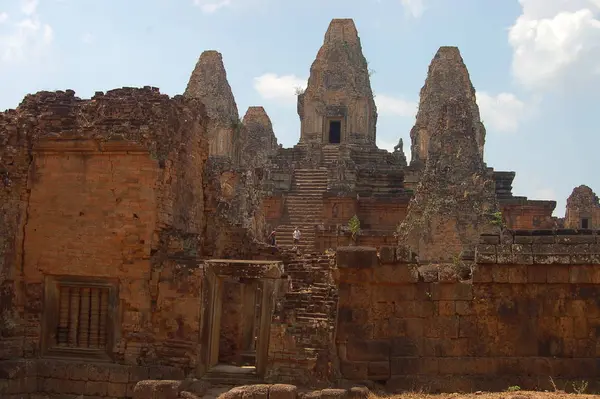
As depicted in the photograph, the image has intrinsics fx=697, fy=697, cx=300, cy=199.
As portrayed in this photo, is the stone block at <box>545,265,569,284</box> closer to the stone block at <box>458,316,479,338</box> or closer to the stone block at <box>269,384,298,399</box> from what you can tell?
the stone block at <box>458,316,479,338</box>

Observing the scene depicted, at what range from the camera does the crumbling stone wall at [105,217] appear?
1246cm

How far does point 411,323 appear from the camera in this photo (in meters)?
11.8

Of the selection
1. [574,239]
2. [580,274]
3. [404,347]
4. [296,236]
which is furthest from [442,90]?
[404,347]

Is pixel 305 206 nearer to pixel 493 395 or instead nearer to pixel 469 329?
pixel 469 329

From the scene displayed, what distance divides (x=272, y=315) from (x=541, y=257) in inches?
181

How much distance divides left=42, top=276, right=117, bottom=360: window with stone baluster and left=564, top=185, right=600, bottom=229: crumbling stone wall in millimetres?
29467

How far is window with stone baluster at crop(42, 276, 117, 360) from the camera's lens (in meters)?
12.6

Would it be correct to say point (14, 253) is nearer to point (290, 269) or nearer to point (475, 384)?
point (290, 269)

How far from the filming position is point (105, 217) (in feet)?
41.9

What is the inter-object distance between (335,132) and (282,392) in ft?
96.8

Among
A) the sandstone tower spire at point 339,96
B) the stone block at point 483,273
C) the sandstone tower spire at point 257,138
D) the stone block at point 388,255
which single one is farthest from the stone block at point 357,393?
the sandstone tower spire at point 257,138

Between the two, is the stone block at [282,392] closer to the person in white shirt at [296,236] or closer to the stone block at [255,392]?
the stone block at [255,392]

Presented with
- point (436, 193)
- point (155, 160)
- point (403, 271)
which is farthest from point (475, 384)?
point (436, 193)

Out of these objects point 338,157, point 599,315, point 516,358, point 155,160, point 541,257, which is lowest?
point 516,358
